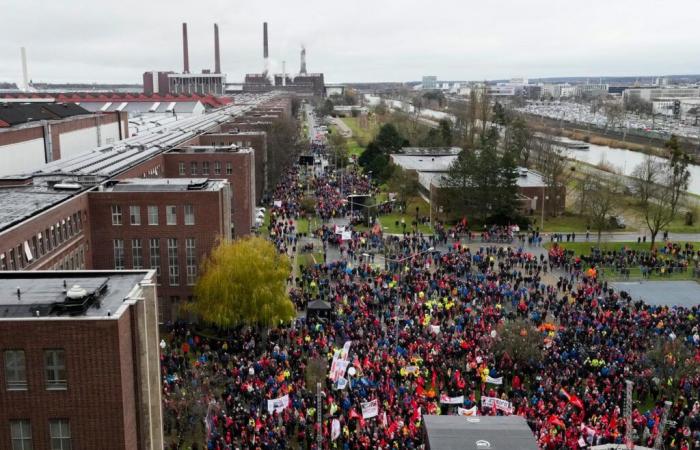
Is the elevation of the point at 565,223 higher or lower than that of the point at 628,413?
lower

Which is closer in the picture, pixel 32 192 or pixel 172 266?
pixel 32 192

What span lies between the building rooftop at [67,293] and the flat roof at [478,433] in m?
9.73

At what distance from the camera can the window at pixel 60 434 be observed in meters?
17.7

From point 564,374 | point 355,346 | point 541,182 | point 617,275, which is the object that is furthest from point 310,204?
point 564,374

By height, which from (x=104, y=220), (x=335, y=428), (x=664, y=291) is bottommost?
(x=664, y=291)

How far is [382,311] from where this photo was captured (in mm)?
38719

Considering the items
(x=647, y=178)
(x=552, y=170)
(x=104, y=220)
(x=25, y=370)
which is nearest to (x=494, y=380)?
(x=25, y=370)

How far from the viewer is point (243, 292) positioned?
36094 millimetres

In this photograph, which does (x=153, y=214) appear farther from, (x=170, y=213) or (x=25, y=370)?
(x=25, y=370)

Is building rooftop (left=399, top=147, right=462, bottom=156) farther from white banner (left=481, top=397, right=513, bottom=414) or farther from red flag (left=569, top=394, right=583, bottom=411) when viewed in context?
white banner (left=481, top=397, right=513, bottom=414)

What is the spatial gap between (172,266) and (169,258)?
504mm

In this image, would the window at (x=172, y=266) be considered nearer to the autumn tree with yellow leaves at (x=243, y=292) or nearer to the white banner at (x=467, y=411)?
the autumn tree with yellow leaves at (x=243, y=292)

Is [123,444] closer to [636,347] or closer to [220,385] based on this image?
[220,385]

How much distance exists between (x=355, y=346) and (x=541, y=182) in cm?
4663
